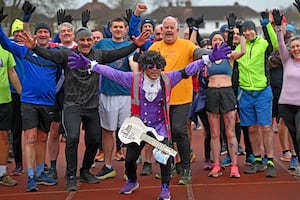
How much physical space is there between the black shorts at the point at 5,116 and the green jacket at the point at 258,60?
11.0ft

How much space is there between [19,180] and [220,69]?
3288mm

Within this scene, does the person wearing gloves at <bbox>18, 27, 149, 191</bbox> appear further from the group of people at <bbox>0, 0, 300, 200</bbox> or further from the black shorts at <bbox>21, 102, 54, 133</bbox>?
the black shorts at <bbox>21, 102, 54, 133</bbox>

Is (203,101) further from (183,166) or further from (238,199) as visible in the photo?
(238,199)

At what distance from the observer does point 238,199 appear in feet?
21.0

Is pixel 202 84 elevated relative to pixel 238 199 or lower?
elevated

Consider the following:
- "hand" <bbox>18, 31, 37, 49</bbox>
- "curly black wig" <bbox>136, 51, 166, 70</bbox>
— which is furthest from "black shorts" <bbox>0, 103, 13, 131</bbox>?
"curly black wig" <bbox>136, 51, 166, 70</bbox>

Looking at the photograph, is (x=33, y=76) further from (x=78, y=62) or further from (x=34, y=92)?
(x=78, y=62)

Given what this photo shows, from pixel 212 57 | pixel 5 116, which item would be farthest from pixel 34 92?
pixel 212 57

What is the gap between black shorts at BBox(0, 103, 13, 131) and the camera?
738 cm

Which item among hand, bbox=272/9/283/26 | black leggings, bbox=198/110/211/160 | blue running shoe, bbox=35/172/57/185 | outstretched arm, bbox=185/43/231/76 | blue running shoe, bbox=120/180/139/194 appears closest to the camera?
outstretched arm, bbox=185/43/231/76

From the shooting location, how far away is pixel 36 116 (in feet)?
23.4

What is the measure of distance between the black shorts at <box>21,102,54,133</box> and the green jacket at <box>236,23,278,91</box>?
2.81m

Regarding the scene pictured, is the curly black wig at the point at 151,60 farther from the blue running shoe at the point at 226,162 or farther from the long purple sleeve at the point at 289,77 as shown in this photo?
the blue running shoe at the point at 226,162

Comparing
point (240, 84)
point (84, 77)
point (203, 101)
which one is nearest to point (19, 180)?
point (84, 77)
